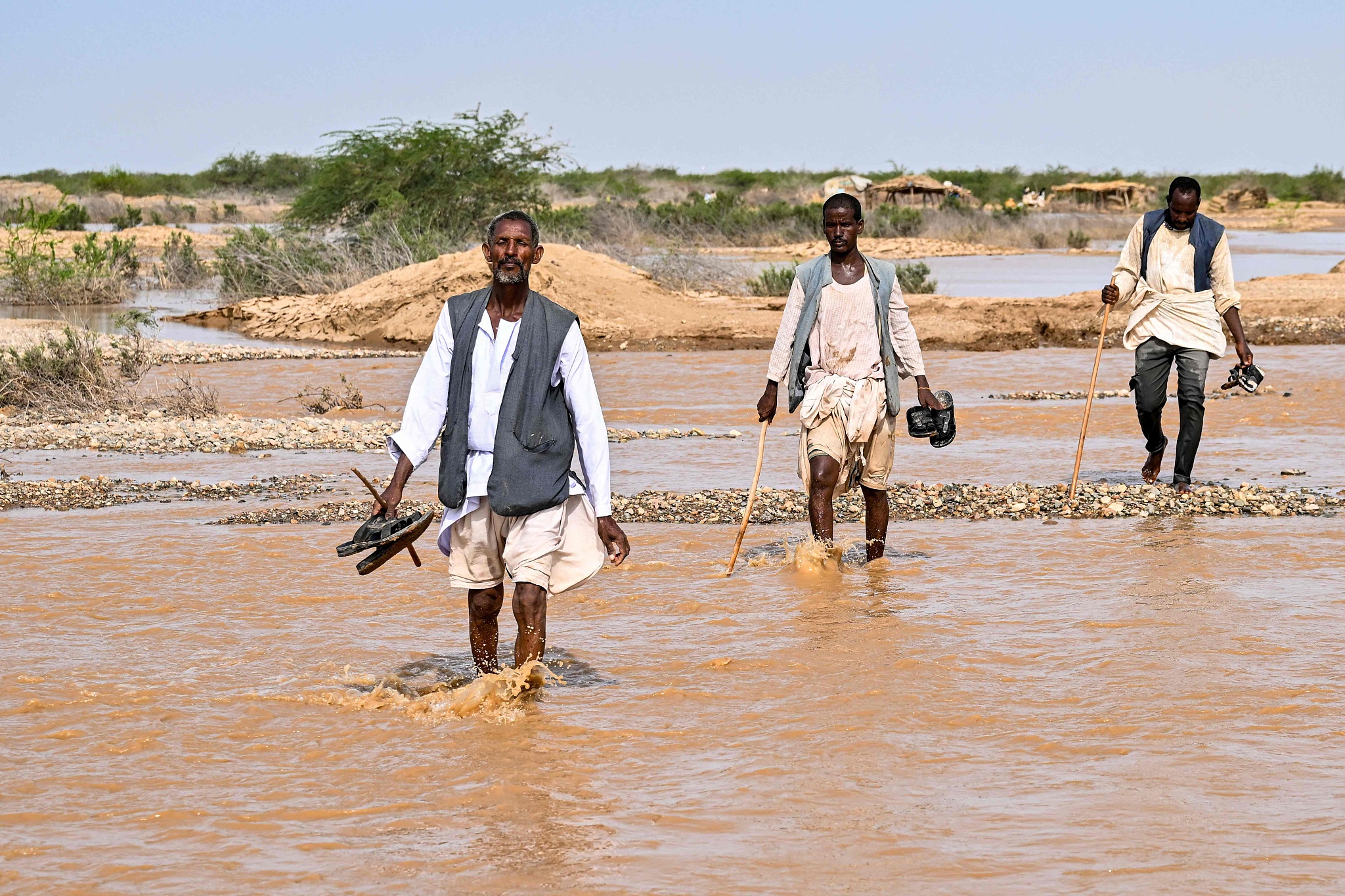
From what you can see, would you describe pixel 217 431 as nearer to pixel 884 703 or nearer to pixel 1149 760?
pixel 884 703

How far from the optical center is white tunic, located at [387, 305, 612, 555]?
4.58 m

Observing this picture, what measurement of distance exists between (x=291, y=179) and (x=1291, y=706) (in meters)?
75.9

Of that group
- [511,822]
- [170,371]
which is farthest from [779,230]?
[511,822]

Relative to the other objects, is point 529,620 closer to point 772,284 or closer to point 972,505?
point 972,505

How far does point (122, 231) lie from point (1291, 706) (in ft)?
146

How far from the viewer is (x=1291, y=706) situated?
4.97 m

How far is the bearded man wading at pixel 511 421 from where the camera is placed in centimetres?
453

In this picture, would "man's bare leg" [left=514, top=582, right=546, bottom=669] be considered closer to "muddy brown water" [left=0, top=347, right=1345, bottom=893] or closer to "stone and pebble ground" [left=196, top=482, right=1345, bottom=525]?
"muddy brown water" [left=0, top=347, right=1345, bottom=893]

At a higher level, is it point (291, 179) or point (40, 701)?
point (291, 179)

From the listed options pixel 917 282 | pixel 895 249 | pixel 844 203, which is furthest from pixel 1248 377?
pixel 895 249

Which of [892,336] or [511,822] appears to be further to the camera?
[892,336]

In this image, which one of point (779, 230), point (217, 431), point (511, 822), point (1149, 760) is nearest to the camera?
point (511, 822)

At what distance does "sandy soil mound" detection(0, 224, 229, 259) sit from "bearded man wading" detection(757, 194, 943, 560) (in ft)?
89.3

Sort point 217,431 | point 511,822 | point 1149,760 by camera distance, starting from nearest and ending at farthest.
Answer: point 511,822 → point 1149,760 → point 217,431
